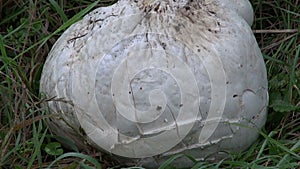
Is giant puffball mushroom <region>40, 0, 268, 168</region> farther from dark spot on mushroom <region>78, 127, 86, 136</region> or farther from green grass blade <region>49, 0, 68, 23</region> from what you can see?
green grass blade <region>49, 0, 68, 23</region>

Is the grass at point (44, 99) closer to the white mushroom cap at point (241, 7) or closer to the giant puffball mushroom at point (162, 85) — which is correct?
the giant puffball mushroom at point (162, 85)

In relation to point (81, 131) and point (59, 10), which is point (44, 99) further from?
point (59, 10)

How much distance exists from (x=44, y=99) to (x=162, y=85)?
17.9 inches

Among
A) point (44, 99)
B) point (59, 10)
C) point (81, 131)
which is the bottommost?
point (81, 131)

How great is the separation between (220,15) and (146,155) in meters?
0.60

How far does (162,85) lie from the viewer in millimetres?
2230

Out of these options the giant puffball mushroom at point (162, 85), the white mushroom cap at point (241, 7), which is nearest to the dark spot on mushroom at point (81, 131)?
the giant puffball mushroom at point (162, 85)

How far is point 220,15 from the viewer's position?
8.00 ft

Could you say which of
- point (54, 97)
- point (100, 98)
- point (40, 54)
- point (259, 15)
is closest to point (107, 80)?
point (100, 98)

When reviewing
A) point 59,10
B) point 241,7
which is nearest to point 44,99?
point 59,10

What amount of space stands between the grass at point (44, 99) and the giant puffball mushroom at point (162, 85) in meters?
0.08

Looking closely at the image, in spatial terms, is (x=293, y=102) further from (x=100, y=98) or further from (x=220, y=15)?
(x=100, y=98)

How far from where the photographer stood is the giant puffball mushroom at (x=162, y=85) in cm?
224

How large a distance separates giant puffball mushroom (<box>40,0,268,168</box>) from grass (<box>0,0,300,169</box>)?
84mm
